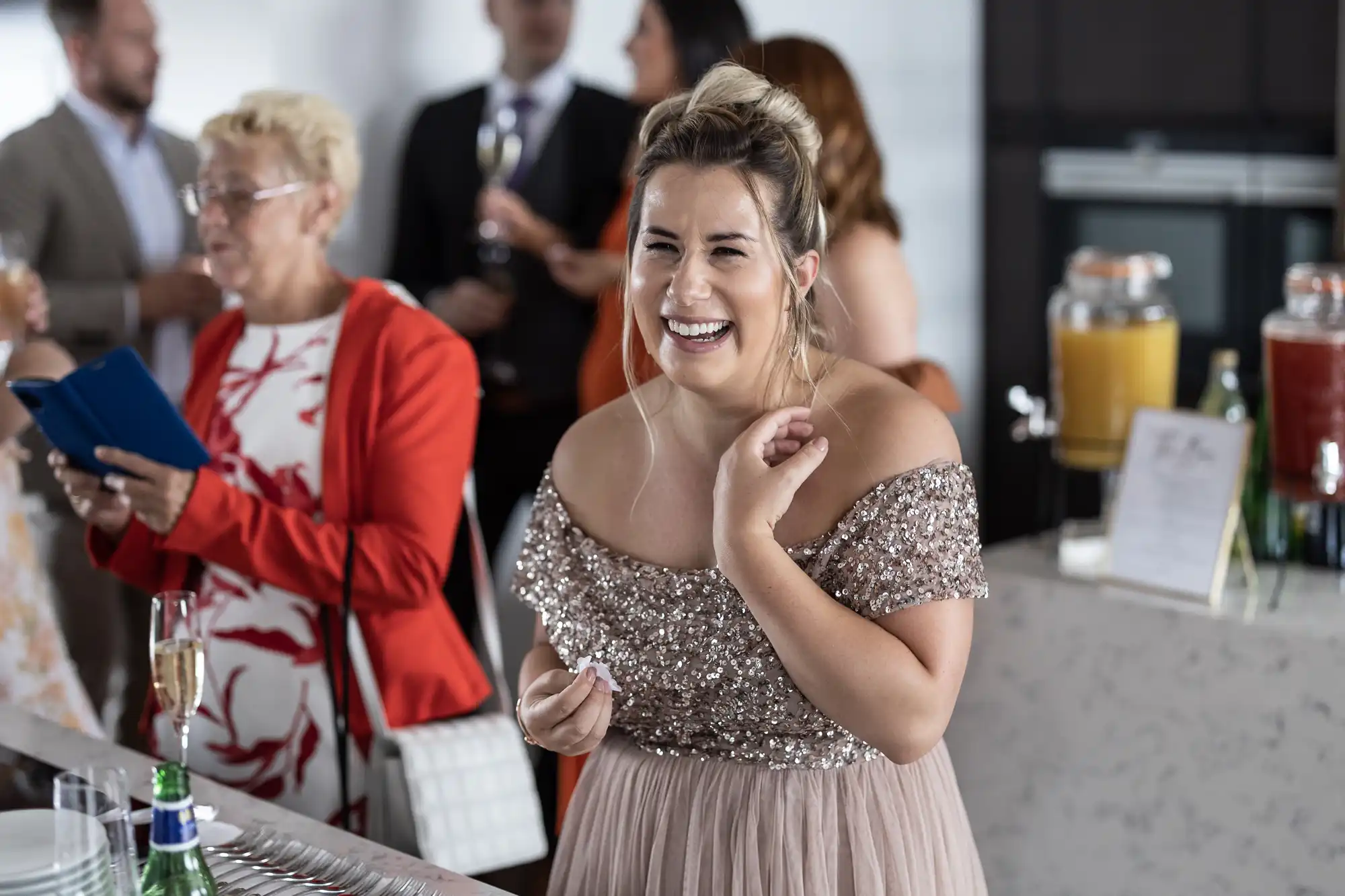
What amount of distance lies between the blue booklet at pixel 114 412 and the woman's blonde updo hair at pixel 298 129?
0.41 metres

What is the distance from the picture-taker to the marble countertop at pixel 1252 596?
229 cm

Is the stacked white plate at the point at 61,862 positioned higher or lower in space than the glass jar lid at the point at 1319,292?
lower

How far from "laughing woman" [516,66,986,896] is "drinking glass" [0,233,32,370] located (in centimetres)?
152

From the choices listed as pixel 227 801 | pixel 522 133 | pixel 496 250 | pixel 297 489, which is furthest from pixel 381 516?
pixel 522 133

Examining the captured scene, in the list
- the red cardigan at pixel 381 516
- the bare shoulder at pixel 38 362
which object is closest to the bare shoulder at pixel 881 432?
the red cardigan at pixel 381 516

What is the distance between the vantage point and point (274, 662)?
2.28m

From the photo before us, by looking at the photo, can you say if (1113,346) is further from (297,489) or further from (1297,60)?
(1297,60)

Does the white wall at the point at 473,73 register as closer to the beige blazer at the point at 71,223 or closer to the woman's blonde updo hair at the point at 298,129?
the beige blazer at the point at 71,223

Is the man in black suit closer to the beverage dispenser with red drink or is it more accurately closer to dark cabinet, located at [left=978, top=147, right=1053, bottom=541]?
dark cabinet, located at [left=978, top=147, right=1053, bottom=541]

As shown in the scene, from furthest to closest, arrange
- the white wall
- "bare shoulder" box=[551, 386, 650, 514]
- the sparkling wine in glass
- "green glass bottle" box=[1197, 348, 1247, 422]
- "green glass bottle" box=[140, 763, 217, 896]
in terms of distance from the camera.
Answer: the sparkling wine in glass < the white wall < "green glass bottle" box=[1197, 348, 1247, 422] < "bare shoulder" box=[551, 386, 650, 514] < "green glass bottle" box=[140, 763, 217, 896]

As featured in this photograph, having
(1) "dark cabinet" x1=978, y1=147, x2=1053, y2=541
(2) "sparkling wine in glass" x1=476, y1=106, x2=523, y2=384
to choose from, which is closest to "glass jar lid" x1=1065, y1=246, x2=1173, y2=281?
(2) "sparkling wine in glass" x1=476, y1=106, x2=523, y2=384

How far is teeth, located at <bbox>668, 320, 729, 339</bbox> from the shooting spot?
1.52m

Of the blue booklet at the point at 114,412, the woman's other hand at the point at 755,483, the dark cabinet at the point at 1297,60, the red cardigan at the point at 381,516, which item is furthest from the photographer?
the dark cabinet at the point at 1297,60

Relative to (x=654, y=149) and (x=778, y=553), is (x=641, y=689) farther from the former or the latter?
(x=654, y=149)
